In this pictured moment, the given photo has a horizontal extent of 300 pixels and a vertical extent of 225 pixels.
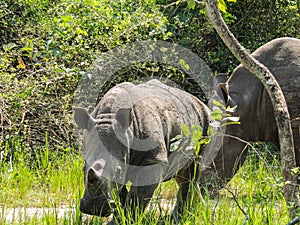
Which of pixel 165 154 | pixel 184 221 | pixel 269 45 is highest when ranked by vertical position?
pixel 269 45

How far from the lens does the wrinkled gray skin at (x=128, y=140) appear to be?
4258mm

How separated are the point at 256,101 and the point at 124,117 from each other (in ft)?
5.59

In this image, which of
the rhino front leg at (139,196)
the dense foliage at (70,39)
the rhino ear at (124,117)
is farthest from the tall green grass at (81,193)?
the rhino ear at (124,117)

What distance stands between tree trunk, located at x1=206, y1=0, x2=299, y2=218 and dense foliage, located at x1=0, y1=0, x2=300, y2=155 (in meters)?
3.04

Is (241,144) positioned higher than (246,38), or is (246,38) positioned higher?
(246,38)

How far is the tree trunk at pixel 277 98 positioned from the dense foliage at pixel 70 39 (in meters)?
3.04

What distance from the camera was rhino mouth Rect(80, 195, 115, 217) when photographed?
427cm

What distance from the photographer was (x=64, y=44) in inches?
298

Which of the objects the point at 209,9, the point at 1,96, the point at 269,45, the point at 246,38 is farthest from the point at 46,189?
the point at 246,38

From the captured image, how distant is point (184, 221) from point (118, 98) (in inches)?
41.1

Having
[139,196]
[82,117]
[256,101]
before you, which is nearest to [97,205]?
[139,196]

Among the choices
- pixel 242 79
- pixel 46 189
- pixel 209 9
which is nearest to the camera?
pixel 209 9

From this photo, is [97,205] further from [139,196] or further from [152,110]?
[152,110]

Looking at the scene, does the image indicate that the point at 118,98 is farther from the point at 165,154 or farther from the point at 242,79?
the point at 242,79
